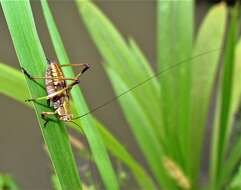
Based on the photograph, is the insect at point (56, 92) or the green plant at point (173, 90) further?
the green plant at point (173, 90)

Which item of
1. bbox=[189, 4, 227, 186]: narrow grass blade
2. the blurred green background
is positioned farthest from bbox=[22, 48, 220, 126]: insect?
the blurred green background

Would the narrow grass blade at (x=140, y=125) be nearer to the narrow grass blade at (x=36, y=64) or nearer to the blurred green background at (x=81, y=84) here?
the narrow grass blade at (x=36, y=64)

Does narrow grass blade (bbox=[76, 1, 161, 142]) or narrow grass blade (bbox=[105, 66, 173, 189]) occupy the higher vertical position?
narrow grass blade (bbox=[76, 1, 161, 142])

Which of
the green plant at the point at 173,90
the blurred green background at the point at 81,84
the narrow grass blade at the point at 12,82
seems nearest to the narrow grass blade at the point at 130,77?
the green plant at the point at 173,90

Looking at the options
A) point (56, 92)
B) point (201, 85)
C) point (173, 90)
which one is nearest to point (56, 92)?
point (56, 92)

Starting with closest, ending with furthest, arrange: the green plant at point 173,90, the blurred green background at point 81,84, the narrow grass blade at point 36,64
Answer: the narrow grass blade at point 36,64, the green plant at point 173,90, the blurred green background at point 81,84

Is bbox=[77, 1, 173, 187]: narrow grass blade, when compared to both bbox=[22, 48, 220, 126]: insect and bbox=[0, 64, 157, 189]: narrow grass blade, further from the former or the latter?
bbox=[22, 48, 220, 126]: insect

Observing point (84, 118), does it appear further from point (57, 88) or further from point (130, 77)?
point (130, 77)

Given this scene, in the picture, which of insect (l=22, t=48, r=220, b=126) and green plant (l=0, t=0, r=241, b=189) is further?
green plant (l=0, t=0, r=241, b=189)

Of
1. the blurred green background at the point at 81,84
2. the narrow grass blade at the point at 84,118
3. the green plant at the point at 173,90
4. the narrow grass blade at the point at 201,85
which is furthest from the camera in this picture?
the blurred green background at the point at 81,84
